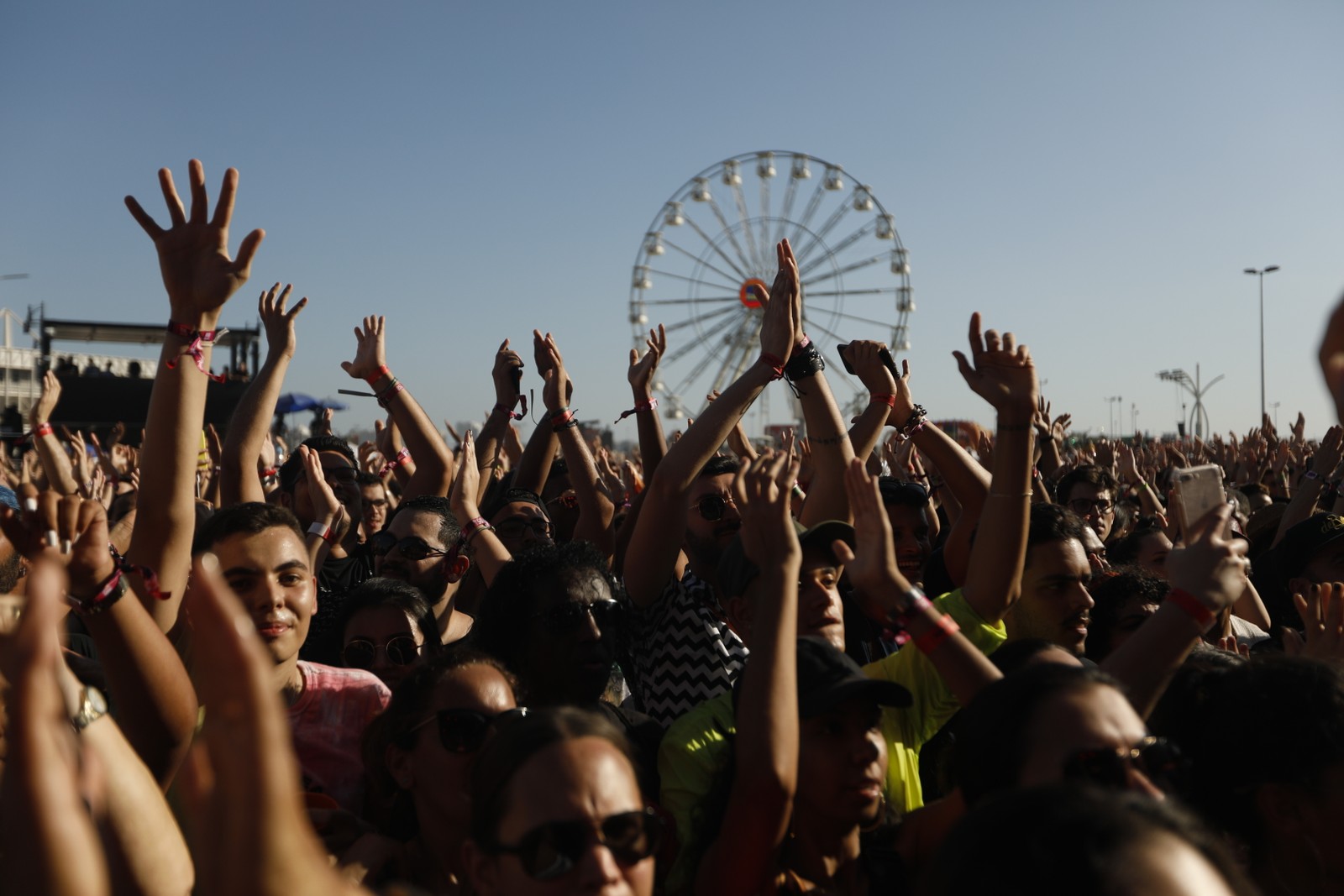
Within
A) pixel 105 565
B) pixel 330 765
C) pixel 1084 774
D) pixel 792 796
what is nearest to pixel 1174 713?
pixel 1084 774

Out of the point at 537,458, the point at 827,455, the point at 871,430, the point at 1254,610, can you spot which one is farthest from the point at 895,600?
the point at 537,458

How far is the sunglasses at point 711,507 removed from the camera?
4.24 meters

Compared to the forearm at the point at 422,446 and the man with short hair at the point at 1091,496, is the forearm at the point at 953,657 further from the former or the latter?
the man with short hair at the point at 1091,496

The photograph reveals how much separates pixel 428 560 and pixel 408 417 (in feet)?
3.76

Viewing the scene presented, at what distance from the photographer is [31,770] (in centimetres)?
113

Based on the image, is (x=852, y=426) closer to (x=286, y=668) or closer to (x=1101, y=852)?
(x=286, y=668)

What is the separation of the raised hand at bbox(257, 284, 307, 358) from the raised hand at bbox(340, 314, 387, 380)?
1025 mm

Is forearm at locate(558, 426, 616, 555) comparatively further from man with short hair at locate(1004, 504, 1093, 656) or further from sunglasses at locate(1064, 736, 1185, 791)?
sunglasses at locate(1064, 736, 1185, 791)

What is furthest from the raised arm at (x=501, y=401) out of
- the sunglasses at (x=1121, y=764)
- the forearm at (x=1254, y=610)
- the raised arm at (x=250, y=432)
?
the sunglasses at (x=1121, y=764)

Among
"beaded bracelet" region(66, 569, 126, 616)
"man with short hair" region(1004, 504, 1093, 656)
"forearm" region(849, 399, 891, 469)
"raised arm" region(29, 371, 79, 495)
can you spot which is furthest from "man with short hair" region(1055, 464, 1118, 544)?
"raised arm" region(29, 371, 79, 495)

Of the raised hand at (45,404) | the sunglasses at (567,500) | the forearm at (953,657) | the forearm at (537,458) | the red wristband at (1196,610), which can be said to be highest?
the raised hand at (45,404)

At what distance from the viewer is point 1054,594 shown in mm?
3805

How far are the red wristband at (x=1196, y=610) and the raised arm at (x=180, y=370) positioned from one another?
255 cm

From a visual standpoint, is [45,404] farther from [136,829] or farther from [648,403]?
[136,829]
